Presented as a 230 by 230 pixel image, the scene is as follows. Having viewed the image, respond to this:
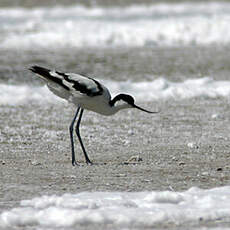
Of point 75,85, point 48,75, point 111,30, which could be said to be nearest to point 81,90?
point 75,85

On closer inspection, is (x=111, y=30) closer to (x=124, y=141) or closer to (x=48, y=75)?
(x=124, y=141)

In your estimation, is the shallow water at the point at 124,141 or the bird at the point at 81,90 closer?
the shallow water at the point at 124,141

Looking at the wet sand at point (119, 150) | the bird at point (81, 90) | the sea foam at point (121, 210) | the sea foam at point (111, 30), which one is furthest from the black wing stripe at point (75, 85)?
the sea foam at point (111, 30)

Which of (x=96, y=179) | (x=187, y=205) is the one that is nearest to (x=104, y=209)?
(x=187, y=205)

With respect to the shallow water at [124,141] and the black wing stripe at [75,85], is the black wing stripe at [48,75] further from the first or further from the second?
the shallow water at [124,141]

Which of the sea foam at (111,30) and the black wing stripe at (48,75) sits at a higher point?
the sea foam at (111,30)

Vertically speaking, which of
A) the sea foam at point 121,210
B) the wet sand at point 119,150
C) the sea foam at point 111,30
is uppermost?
the sea foam at point 111,30

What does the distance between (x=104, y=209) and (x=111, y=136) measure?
4.27 m

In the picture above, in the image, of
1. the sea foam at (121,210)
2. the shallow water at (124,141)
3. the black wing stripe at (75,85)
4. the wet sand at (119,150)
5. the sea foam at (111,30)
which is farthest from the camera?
the sea foam at (111,30)

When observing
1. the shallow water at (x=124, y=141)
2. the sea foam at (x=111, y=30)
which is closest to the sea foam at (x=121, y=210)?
the shallow water at (x=124, y=141)

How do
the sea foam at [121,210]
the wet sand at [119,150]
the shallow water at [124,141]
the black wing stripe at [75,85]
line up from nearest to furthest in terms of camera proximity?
the sea foam at [121,210]
the shallow water at [124,141]
the wet sand at [119,150]
the black wing stripe at [75,85]

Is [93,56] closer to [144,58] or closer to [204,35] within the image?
[144,58]

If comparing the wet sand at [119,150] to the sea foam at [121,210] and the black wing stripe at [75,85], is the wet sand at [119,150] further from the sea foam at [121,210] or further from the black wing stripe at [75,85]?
the black wing stripe at [75,85]

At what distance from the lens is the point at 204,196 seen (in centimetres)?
717
